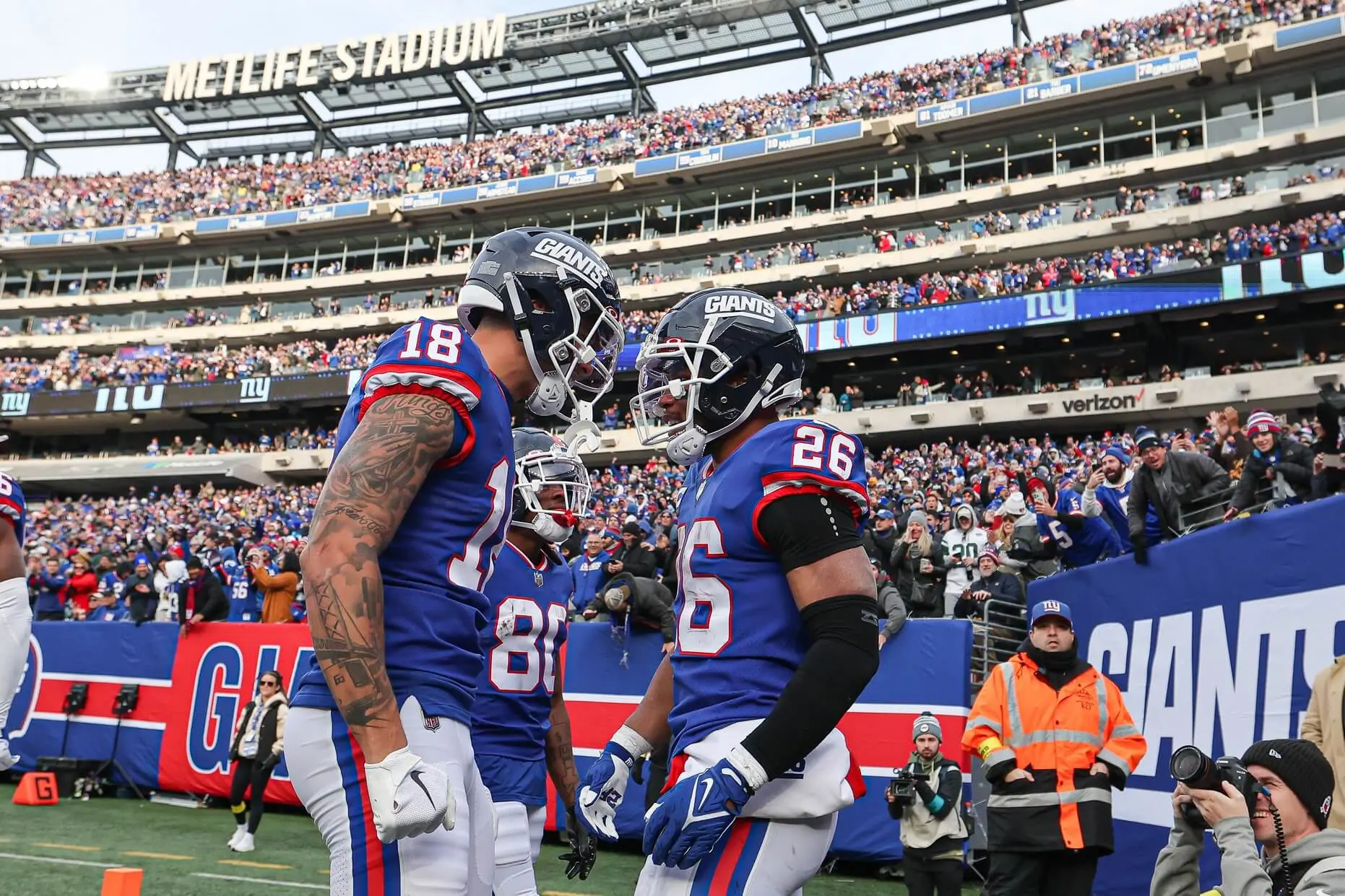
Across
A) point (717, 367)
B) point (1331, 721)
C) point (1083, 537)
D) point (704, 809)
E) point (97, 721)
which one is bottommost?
point (97, 721)

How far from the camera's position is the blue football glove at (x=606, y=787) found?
286cm

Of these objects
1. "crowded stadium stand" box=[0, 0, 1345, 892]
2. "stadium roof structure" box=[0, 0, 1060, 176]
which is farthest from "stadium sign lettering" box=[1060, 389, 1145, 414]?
"stadium roof structure" box=[0, 0, 1060, 176]

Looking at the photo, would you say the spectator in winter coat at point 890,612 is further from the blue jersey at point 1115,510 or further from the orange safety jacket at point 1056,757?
the orange safety jacket at point 1056,757

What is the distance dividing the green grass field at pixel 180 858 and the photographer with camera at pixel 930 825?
3.46ft

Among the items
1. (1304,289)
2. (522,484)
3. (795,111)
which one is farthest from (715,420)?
(795,111)

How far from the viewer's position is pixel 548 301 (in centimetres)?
282

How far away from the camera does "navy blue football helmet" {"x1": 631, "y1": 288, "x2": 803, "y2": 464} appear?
2.99m

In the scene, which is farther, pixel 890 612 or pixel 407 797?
pixel 890 612

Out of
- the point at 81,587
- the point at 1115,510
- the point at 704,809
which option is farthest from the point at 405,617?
the point at 81,587

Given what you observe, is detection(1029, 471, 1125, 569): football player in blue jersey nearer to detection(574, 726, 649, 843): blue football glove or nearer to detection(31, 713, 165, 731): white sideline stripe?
detection(574, 726, 649, 843): blue football glove

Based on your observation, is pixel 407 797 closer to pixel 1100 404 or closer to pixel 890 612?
pixel 890 612

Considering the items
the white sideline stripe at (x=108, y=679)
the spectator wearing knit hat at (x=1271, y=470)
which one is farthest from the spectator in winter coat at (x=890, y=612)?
the white sideline stripe at (x=108, y=679)

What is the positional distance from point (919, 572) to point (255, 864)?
664 centimetres

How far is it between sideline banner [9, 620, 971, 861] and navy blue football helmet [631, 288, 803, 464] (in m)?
6.20
